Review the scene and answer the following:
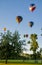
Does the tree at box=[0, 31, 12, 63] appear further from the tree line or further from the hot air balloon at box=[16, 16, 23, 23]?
the hot air balloon at box=[16, 16, 23, 23]

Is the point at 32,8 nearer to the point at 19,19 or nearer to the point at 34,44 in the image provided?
the point at 19,19

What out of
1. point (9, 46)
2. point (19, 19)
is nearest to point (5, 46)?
point (9, 46)

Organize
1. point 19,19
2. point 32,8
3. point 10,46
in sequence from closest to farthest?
1. point 32,8
2. point 19,19
3. point 10,46

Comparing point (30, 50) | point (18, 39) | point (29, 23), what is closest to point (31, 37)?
point (30, 50)

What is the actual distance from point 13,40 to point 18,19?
146 ft

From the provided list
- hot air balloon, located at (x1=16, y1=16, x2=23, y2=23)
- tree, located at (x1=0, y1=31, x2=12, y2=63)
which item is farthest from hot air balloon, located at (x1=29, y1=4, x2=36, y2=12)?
tree, located at (x1=0, y1=31, x2=12, y2=63)

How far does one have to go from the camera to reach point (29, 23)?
5662 centimetres

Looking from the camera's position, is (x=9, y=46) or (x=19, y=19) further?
(x=9, y=46)

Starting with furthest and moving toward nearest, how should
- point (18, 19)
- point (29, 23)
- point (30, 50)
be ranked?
1. point (30, 50)
2. point (29, 23)
3. point (18, 19)

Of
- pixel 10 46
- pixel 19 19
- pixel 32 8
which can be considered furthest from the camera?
pixel 10 46

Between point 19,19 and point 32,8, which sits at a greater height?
point 32,8

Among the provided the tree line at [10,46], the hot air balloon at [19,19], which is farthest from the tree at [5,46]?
the hot air balloon at [19,19]

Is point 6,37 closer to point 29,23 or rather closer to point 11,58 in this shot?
point 11,58

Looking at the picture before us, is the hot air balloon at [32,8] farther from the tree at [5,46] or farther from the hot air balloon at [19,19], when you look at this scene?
the tree at [5,46]
